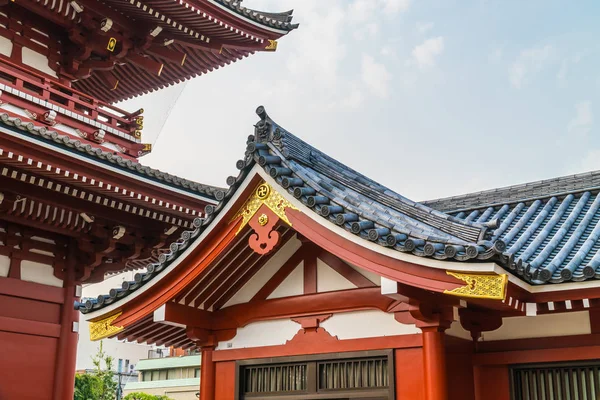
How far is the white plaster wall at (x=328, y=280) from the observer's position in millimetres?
6992

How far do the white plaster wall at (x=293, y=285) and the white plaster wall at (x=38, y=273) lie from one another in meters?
5.36

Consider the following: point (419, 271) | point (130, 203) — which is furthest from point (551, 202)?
point (130, 203)

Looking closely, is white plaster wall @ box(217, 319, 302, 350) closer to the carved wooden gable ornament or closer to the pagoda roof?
the carved wooden gable ornament


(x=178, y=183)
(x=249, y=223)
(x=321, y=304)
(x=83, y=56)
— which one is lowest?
(x=321, y=304)

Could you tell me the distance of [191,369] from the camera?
43.6 m

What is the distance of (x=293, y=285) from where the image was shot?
7.35 meters

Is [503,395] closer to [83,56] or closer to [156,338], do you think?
[156,338]

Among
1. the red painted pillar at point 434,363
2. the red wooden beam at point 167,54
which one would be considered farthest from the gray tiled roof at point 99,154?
the red wooden beam at point 167,54

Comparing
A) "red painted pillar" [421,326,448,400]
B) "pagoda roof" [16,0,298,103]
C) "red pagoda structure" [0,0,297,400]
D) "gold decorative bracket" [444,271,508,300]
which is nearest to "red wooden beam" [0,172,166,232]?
"red pagoda structure" [0,0,297,400]

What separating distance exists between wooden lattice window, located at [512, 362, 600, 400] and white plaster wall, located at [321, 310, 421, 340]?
1.17 meters

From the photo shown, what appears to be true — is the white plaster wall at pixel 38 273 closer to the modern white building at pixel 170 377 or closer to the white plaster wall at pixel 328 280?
the white plaster wall at pixel 328 280

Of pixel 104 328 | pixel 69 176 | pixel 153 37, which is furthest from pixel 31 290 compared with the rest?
pixel 153 37

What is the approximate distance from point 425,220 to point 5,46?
8335 mm

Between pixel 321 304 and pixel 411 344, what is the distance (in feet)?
3.52
